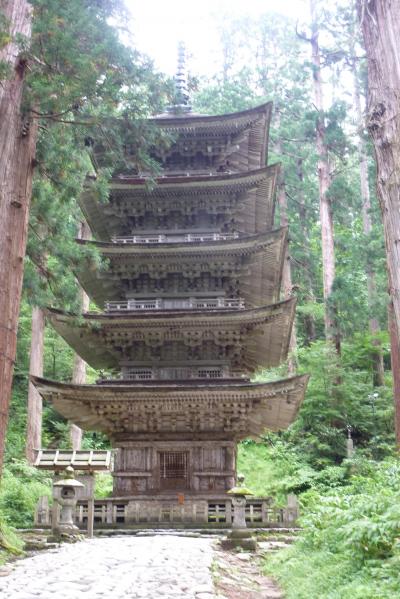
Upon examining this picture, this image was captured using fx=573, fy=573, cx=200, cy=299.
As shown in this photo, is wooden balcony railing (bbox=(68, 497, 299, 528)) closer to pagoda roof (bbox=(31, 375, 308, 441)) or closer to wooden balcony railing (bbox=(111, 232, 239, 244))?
pagoda roof (bbox=(31, 375, 308, 441))

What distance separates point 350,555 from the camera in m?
5.91

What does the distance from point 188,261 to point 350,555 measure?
10552mm

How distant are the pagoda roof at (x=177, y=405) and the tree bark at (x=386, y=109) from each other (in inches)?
375

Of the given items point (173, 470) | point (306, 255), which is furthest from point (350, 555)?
point (306, 255)

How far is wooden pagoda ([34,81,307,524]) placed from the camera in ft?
46.5

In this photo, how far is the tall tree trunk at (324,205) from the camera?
23.4 metres

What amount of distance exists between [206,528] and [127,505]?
2124mm

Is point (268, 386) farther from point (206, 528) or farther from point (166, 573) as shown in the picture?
point (166, 573)

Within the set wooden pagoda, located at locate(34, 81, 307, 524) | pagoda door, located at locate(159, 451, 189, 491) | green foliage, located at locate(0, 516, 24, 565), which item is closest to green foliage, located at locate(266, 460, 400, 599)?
green foliage, located at locate(0, 516, 24, 565)

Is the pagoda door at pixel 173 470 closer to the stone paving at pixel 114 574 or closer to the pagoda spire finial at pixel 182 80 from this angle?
the stone paving at pixel 114 574

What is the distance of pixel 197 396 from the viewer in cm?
1372

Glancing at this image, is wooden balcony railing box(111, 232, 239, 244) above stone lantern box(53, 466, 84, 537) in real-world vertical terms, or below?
above

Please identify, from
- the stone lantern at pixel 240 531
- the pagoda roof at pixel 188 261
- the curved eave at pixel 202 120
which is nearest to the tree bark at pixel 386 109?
the stone lantern at pixel 240 531

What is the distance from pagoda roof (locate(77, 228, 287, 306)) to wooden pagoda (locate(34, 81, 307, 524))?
0.12 ft
